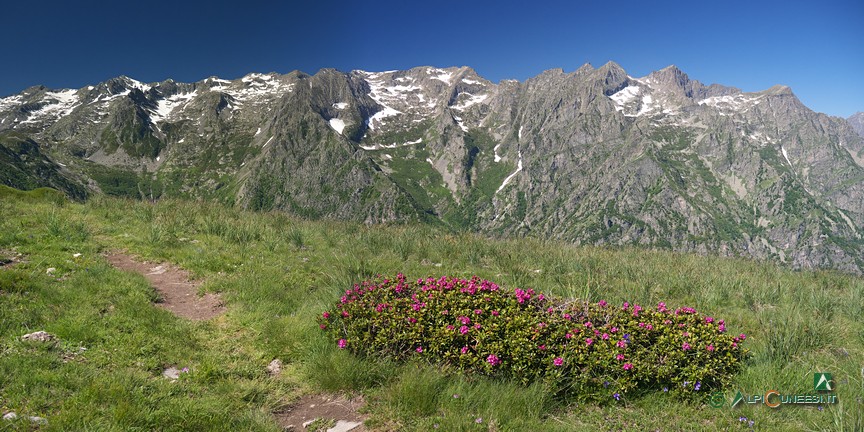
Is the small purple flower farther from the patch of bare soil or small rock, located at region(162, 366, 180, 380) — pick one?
small rock, located at region(162, 366, 180, 380)

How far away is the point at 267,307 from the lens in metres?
9.08

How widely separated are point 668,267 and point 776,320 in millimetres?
6061

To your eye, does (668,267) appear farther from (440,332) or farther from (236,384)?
(236,384)

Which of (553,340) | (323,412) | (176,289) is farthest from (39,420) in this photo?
(553,340)

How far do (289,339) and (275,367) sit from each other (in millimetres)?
628

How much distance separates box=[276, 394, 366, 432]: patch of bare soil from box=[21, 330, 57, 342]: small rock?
4209 millimetres

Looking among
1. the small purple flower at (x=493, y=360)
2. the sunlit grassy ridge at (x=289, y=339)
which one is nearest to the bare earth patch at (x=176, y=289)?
the sunlit grassy ridge at (x=289, y=339)

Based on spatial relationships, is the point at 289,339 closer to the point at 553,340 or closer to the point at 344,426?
the point at 344,426

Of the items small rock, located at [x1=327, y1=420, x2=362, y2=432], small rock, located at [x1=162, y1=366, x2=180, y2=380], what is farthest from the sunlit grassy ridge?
small rock, located at [x1=327, y1=420, x2=362, y2=432]

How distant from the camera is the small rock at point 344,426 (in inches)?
207

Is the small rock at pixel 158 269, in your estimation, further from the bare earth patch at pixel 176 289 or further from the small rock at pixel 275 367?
the small rock at pixel 275 367

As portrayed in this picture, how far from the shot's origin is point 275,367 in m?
7.07

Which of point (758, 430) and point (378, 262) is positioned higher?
point (378, 262)

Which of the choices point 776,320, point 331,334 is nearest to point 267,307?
point 331,334
